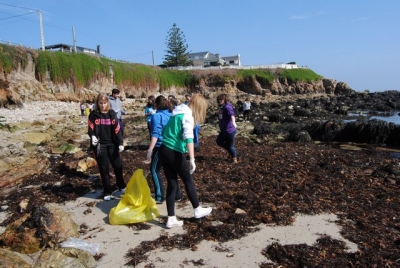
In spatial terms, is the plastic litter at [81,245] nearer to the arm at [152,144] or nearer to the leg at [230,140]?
the arm at [152,144]

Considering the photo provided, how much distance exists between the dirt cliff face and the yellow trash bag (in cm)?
2246

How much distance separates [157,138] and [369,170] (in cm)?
538

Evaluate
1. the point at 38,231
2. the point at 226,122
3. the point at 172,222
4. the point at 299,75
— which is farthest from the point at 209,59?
the point at 38,231

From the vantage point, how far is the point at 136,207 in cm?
467

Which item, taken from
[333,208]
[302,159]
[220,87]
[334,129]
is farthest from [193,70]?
[333,208]

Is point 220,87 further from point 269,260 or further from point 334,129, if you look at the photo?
point 269,260

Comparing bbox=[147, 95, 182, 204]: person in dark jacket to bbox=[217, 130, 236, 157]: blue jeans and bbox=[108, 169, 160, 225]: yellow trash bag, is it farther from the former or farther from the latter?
bbox=[217, 130, 236, 157]: blue jeans

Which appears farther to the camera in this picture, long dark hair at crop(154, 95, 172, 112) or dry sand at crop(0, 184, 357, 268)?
long dark hair at crop(154, 95, 172, 112)

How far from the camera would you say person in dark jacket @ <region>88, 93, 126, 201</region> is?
5.36 metres

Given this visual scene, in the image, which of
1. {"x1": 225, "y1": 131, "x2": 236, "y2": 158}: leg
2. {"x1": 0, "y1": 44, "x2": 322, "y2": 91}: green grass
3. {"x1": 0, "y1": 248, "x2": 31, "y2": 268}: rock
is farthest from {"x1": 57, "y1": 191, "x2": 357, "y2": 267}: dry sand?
{"x1": 0, "y1": 44, "x2": 322, "y2": 91}: green grass

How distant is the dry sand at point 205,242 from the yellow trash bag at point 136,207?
12cm

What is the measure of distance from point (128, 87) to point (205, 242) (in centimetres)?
3985

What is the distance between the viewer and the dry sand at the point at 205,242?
360cm

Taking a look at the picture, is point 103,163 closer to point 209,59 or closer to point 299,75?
point 299,75
